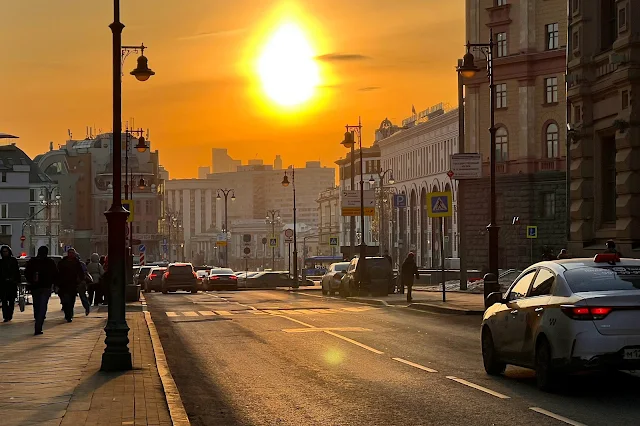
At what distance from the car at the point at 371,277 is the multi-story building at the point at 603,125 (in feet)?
63.8

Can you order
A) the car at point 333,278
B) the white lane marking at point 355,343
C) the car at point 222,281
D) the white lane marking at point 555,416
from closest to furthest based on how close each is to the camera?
the white lane marking at point 555,416
the white lane marking at point 355,343
the car at point 333,278
the car at point 222,281

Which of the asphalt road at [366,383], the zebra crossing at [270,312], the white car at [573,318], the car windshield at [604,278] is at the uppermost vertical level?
the car windshield at [604,278]

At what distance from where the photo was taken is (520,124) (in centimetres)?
8381

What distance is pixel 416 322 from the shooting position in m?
32.6

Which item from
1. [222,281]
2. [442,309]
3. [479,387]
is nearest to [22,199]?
[222,281]

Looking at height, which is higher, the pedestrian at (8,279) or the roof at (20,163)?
the roof at (20,163)

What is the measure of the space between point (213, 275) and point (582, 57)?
157 ft

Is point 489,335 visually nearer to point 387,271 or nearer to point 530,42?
point 387,271

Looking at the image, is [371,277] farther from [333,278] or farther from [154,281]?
[154,281]

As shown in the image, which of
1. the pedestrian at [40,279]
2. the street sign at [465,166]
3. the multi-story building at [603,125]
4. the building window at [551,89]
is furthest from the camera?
the building window at [551,89]

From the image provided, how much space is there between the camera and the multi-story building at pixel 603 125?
32469mm

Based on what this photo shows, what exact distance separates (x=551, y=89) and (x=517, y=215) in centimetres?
942

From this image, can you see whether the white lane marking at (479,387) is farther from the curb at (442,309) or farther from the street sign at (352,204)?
the street sign at (352,204)

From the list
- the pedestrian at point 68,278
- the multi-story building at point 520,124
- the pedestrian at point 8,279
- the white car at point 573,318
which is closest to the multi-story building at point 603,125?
the pedestrian at point 68,278
